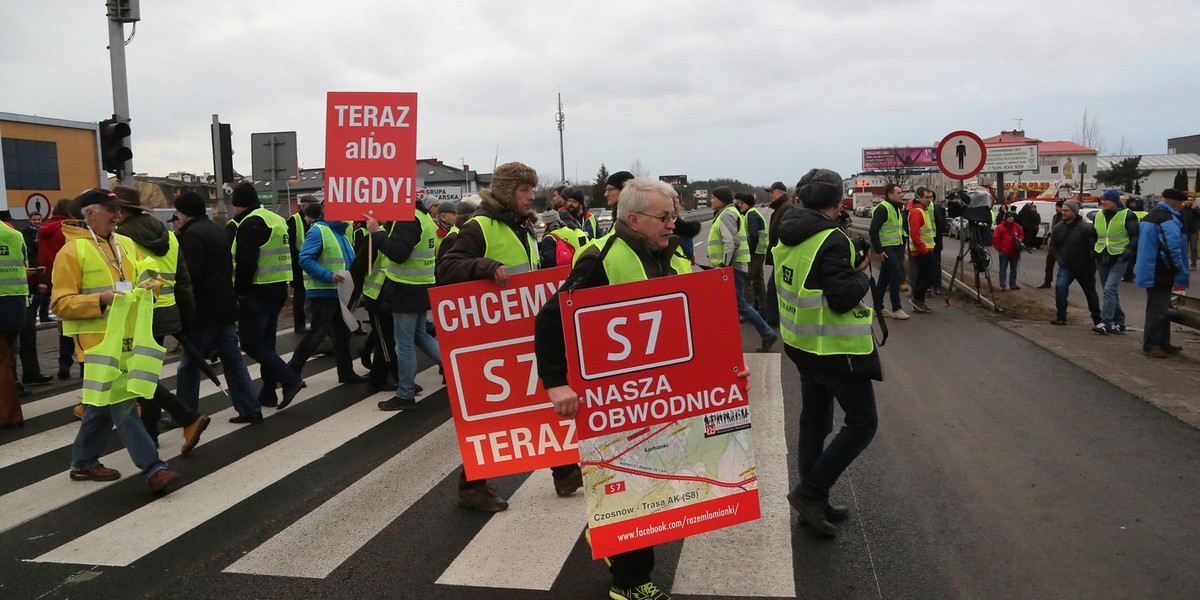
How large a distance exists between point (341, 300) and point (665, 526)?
5998mm

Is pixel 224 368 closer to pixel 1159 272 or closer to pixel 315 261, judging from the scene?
pixel 315 261

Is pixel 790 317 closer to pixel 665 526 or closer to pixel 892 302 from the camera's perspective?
pixel 665 526

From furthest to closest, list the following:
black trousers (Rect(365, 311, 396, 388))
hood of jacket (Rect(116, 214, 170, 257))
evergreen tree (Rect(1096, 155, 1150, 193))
Answer: evergreen tree (Rect(1096, 155, 1150, 193)) < black trousers (Rect(365, 311, 396, 388)) < hood of jacket (Rect(116, 214, 170, 257))

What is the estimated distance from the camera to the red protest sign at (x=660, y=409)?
359 centimetres

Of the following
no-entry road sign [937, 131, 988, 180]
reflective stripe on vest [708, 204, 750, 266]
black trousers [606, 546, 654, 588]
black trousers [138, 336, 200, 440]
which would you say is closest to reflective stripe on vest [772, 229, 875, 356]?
black trousers [606, 546, 654, 588]

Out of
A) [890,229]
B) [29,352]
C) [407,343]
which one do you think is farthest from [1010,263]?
[29,352]

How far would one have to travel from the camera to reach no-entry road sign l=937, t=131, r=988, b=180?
1375 centimetres

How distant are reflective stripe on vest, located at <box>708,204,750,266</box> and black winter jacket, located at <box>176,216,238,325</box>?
6182 mm

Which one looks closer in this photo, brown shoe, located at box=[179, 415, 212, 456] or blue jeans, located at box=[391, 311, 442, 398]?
brown shoe, located at box=[179, 415, 212, 456]

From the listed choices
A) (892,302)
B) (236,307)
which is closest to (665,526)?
(236,307)

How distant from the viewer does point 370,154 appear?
6961 mm

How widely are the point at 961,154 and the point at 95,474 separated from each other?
39.9ft

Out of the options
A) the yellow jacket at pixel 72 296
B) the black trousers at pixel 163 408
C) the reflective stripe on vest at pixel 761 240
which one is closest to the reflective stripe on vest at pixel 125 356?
the yellow jacket at pixel 72 296

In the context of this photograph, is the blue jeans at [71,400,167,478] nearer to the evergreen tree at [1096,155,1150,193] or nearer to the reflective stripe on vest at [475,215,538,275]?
the reflective stripe on vest at [475,215,538,275]
